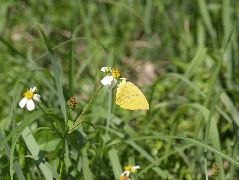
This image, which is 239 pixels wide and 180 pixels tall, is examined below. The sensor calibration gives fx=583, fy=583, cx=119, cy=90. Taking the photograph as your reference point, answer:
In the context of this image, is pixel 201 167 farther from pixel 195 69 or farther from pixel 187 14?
pixel 187 14

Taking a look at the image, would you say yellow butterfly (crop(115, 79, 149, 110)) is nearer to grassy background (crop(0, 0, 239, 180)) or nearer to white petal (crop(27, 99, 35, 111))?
grassy background (crop(0, 0, 239, 180))

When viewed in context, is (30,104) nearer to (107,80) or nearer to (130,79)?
(107,80)

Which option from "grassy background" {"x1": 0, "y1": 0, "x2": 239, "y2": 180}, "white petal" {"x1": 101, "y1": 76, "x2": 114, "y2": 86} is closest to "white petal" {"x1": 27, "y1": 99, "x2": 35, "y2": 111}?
"grassy background" {"x1": 0, "y1": 0, "x2": 239, "y2": 180}

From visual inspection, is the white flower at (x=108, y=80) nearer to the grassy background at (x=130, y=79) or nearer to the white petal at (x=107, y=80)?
the white petal at (x=107, y=80)

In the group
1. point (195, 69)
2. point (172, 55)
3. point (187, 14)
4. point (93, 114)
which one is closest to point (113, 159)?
point (93, 114)

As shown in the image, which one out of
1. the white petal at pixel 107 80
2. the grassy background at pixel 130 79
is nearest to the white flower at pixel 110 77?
the white petal at pixel 107 80

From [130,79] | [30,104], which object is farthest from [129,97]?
[130,79]
